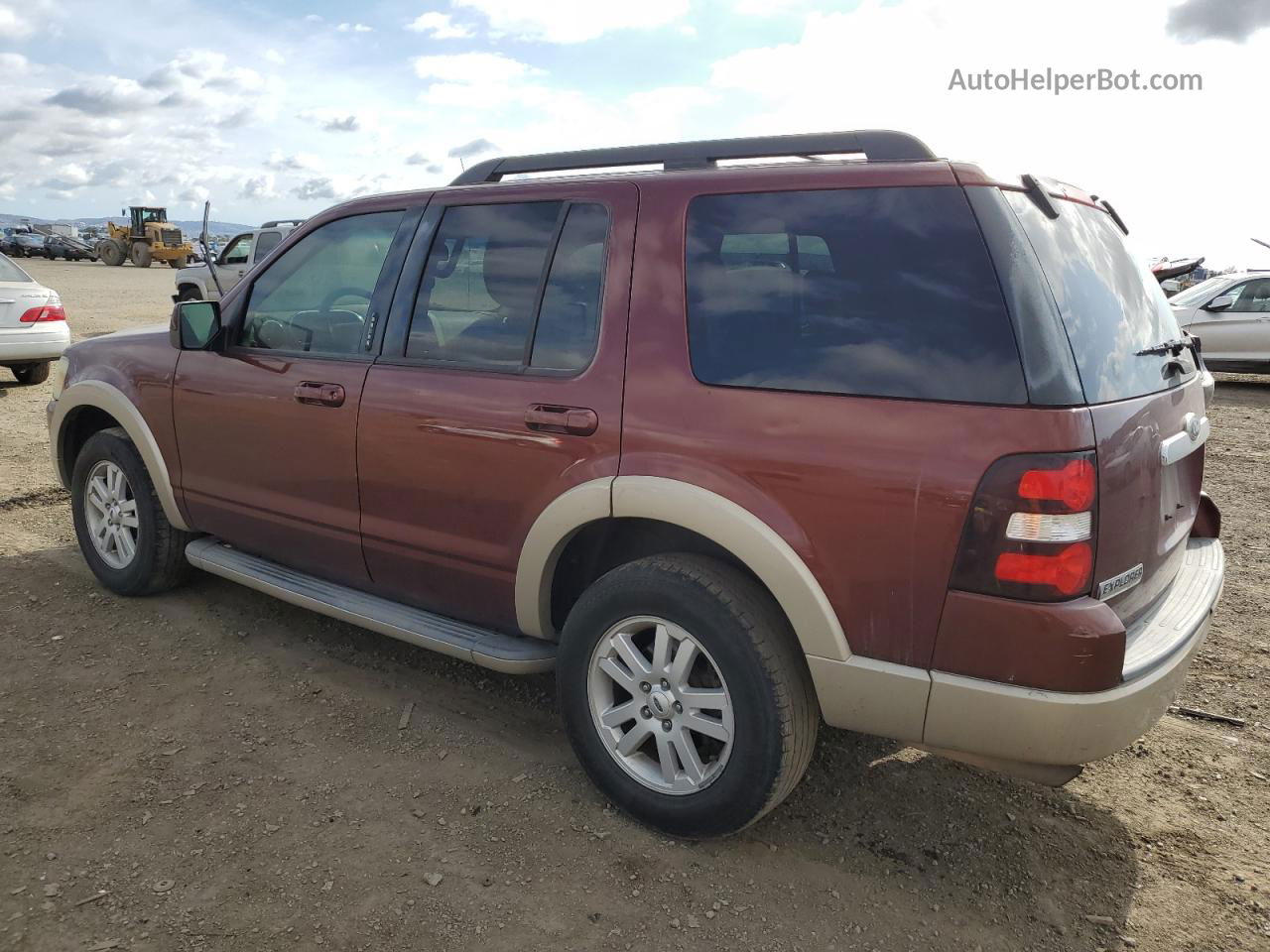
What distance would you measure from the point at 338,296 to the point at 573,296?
1181 millimetres

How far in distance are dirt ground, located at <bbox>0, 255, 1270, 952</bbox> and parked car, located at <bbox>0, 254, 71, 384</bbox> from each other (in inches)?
289

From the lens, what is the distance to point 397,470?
3.34m

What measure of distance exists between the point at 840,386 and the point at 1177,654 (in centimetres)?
110

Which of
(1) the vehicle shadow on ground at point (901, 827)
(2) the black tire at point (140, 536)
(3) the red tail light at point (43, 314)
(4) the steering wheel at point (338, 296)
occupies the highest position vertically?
(4) the steering wheel at point (338, 296)

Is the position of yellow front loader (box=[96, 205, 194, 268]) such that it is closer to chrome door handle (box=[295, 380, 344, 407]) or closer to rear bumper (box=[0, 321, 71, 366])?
rear bumper (box=[0, 321, 71, 366])

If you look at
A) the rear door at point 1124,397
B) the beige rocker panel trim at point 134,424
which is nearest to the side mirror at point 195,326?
the beige rocker panel trim at point 134,424

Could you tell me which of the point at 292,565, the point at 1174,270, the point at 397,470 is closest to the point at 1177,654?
the point at 397,470

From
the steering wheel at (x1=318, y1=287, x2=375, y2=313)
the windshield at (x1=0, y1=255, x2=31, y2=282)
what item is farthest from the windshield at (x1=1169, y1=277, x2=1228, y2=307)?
the windshield at (x1=0, y1=255, x2=31, y2=282)

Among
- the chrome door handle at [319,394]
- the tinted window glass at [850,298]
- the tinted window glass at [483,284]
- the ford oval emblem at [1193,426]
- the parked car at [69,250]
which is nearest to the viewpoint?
the tinted window glass at [850,298]

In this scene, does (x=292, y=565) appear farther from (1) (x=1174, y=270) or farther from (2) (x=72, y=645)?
(1) (x=1174, y=270)

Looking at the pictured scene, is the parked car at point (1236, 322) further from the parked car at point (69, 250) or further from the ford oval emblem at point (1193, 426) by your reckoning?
the parked car at point (69, 250)

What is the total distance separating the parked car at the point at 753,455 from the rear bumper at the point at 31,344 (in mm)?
7901

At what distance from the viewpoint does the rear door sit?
90.7 inches

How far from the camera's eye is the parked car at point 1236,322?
39.7ft
